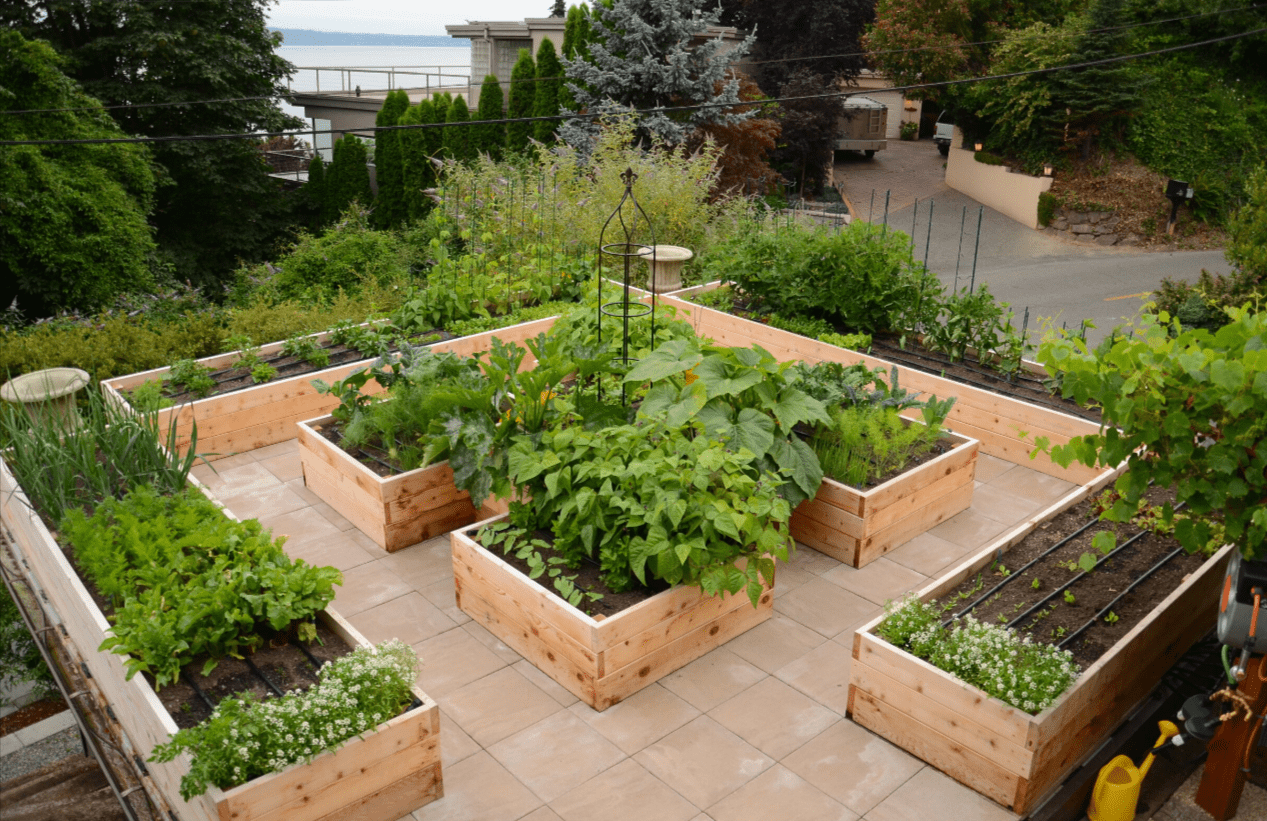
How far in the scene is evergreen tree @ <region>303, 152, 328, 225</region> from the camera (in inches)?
747

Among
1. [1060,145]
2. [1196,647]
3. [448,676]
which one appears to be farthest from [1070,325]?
[448,676]

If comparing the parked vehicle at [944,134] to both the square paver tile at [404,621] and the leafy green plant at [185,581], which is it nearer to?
the square paver tile at [404,621]

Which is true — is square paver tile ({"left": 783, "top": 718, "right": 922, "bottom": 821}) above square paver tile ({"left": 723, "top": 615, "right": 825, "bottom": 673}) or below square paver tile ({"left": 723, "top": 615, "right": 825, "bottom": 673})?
below

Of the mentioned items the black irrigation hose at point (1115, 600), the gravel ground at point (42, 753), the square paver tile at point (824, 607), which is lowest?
the gravel ground at point (42, 753)

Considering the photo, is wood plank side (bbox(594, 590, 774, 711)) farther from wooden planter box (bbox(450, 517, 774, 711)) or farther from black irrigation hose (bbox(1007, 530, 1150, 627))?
black irrigation hose (bbox(1007, 530, 1150, 627))

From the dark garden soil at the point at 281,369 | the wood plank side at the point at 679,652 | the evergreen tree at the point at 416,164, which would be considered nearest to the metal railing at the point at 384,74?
the evergreen tree at the point at 416,164

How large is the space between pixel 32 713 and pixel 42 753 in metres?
1.00

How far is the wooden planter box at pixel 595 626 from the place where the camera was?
3908 millimetres

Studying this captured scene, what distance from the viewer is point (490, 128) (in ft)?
54.9

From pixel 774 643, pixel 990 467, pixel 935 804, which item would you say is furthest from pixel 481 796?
pixel 990 467

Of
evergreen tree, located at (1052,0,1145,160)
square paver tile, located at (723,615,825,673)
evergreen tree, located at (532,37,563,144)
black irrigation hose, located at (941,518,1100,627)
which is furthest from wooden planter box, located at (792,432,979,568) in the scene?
evergreen tree, located at (1052,0,1145,160)

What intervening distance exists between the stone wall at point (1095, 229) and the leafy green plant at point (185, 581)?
17.2 m

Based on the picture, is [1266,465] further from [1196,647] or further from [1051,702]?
[1196,647]

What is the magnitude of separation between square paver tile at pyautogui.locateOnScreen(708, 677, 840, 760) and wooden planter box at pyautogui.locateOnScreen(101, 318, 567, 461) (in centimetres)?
314
